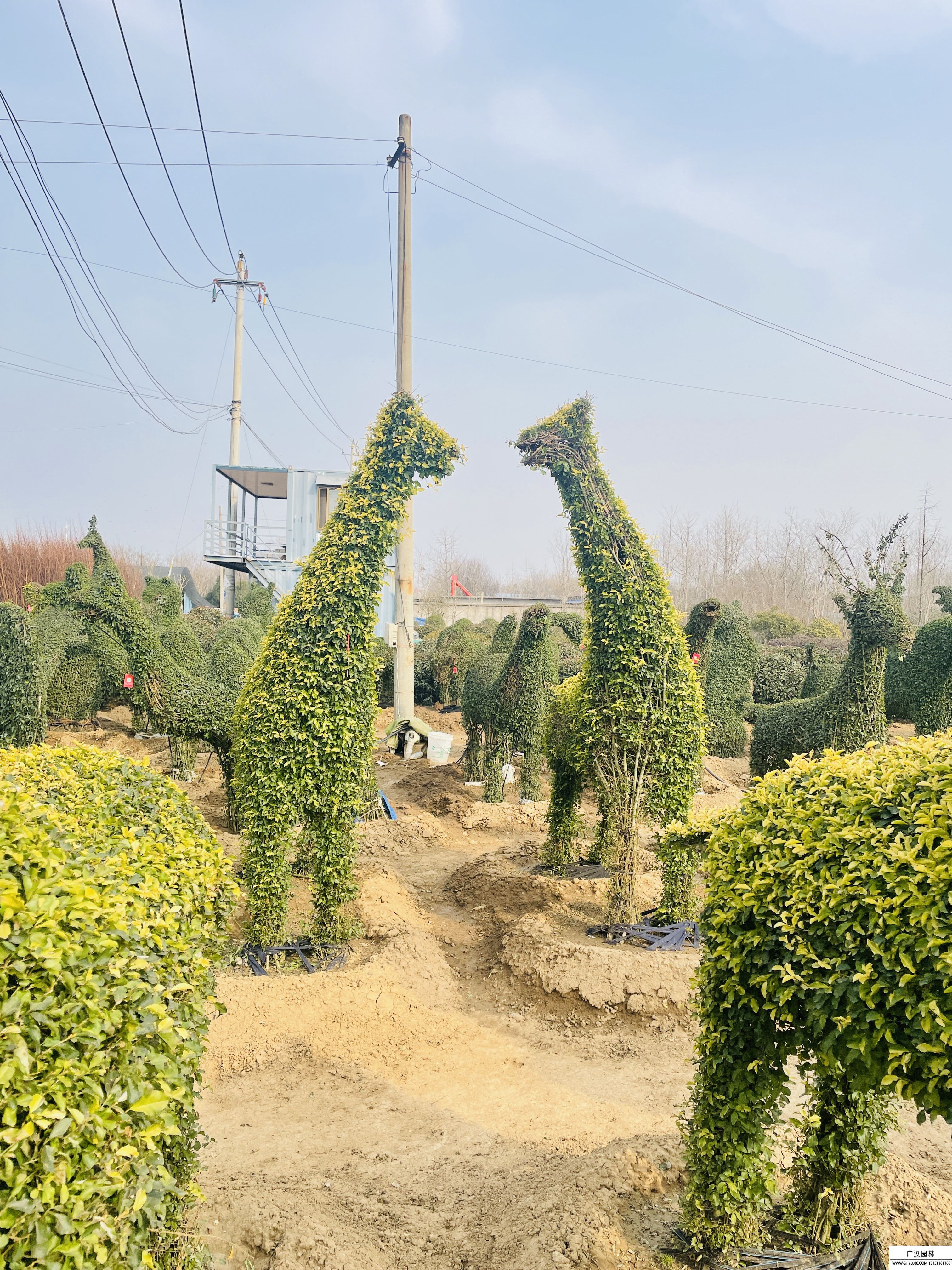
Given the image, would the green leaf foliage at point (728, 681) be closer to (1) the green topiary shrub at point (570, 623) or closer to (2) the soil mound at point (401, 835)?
(1) the green topiary shrub at point (570, 623)

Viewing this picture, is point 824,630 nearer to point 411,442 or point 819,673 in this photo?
point 819,673

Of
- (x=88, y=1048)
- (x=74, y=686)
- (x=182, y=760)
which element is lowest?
(x=182, y=760)

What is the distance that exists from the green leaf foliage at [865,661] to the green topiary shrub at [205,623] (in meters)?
13.7

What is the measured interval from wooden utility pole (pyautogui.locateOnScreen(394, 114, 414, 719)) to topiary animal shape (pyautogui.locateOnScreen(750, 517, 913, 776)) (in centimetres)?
685

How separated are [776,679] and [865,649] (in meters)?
11.1

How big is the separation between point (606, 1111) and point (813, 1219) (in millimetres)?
1700

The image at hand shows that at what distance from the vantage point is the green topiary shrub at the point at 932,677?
10703 mm

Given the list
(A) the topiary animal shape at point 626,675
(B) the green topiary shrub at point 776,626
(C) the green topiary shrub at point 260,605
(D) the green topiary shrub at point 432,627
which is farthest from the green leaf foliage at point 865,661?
(D) the green topiary shrub at point 432,627

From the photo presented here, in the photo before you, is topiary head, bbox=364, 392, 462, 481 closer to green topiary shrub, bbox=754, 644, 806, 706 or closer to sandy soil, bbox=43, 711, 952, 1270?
sandy soil, bbox=43, 711, 952, 1270

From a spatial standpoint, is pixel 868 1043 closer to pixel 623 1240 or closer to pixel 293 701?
pixel 623 1240

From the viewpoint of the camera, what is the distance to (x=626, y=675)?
23.1 ft

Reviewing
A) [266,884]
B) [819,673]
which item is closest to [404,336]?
[819,673]

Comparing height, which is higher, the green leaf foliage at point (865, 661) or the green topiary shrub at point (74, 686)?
the green leaf foliage at point (865, 661)

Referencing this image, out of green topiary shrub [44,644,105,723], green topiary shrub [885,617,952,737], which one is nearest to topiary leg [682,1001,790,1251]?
green topiary shrub [885,617,952,737]
